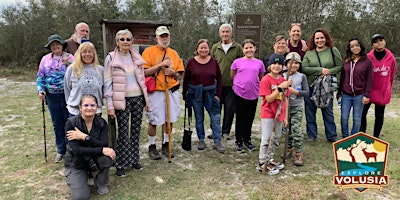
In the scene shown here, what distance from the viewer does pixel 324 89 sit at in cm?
496

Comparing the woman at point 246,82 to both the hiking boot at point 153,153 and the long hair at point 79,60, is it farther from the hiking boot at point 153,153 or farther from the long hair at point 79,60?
the long hair at point 79,60

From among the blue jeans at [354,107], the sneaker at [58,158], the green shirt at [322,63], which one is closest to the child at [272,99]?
the green shirt at [322,63]

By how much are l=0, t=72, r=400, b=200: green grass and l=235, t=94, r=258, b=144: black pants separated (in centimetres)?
31

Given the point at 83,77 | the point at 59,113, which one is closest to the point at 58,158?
the point at 59,113

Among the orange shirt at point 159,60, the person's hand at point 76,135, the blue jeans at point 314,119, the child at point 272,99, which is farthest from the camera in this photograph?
the blue jeans at point 314,119

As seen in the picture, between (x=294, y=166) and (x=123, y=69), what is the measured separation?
2659 mm

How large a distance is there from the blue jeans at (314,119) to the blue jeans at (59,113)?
3787 mm

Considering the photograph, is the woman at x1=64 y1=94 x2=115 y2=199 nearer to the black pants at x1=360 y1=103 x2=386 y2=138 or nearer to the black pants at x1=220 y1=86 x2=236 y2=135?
the black pants at x1=220 y1=86 x2=236 y2=135

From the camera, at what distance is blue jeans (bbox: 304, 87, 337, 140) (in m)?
5.34

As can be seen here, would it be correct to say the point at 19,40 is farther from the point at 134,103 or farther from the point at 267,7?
the point at 134,103

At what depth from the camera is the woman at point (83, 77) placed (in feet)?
12.3

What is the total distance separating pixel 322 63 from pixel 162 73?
248 centimetres

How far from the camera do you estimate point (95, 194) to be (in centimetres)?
368

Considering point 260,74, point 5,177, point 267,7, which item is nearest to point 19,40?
point 267,7
